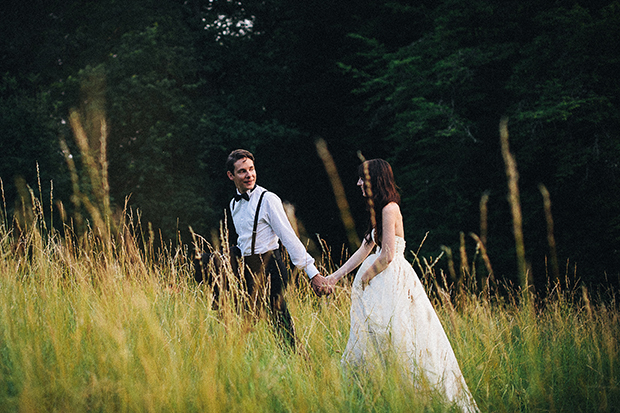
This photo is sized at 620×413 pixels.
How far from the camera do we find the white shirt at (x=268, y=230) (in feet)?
10.7

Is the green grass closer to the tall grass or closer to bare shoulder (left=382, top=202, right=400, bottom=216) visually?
the tall grass

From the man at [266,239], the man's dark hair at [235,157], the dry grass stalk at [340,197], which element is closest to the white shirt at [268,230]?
the man at [266,239]

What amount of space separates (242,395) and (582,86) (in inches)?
397

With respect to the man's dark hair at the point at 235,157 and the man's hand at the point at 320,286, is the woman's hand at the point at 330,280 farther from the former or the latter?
the man's dark hair at the point at 235,157

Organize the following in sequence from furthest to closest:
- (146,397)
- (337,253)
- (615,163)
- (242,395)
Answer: (337,253)
(615,163)
(242,395)
(146,397)

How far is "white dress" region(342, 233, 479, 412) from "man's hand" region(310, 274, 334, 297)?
50cm

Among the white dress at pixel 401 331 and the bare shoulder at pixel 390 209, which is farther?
the bare shoulder at pixel 390 209

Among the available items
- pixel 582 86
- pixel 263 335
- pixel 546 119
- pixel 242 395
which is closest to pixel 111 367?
pixel 242 395

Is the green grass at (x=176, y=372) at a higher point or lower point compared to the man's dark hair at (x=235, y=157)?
lower

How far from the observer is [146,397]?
65.2 inches

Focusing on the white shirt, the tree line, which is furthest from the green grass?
the tree line

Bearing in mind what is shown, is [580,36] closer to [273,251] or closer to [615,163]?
[615,163]

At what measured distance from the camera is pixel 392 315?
2432 mm

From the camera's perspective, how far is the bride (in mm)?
2311
